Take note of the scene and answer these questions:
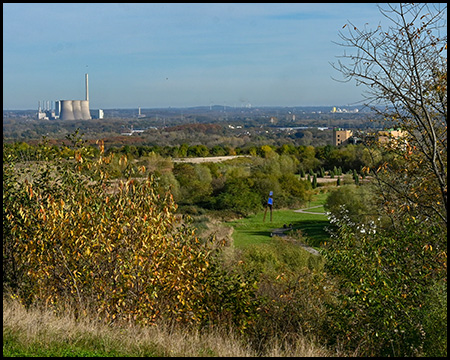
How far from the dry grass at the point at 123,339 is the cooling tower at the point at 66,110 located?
444 feet

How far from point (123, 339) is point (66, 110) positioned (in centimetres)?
13792

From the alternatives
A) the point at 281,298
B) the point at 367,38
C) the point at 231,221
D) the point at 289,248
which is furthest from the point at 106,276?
the point at 231,221

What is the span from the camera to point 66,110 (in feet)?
451

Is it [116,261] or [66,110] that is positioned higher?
[66,110]

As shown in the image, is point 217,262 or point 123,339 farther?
point 217,262

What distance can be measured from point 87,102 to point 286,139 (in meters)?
68.8

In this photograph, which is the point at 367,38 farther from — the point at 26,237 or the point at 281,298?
the point at 26,237

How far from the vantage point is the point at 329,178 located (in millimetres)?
49469

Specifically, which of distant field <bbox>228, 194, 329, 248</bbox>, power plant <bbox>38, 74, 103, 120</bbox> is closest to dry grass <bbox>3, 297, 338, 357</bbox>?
distant field <bbox>228, 194, 329, 248</bbox>

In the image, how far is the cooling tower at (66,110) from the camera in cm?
13612

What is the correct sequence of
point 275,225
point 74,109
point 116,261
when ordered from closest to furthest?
point 116,261, point 275,225, point 74,109

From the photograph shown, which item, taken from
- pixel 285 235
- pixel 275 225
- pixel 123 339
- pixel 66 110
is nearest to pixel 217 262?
pixel 123 339

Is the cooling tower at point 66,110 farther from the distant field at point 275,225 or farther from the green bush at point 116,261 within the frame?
the green bush at point 116,261

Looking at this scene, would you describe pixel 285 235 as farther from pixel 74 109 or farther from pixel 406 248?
pixel 74 109
